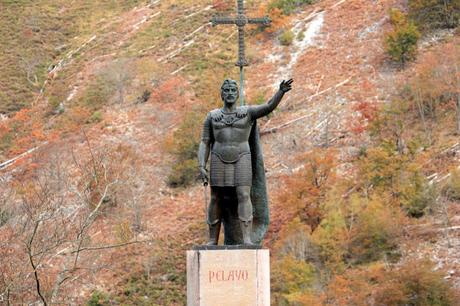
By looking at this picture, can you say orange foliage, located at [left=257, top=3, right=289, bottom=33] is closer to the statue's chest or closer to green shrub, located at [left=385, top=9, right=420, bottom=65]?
green shrub, located at [left=385, top=9, right=420, bottom=65]

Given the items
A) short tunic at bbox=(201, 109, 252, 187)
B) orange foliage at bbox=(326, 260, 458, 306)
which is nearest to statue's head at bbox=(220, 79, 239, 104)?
short tunic at bbox=(201, 109, 252, 187)

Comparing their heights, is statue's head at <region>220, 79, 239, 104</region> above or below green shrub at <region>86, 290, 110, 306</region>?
above

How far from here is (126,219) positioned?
43.7 metres

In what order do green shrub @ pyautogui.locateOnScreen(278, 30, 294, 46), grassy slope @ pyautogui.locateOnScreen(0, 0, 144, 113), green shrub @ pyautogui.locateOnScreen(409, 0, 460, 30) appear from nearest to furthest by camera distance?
green shrub @ pyautogui.locateOnScreen(409, 0, 460, 30)
green shrub @ pyautogui.locateOnScreen(278, 30, 294, 46)
grassy slope @ pyautogui.locateOnScreen(0, 0, 144, 113)

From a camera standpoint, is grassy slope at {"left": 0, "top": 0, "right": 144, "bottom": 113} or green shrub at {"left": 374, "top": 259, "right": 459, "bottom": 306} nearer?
green shrub at {"left": 374, "top": 259, "right": 459, "bottom": 306}

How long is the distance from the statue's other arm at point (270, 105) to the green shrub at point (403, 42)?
40713 mm

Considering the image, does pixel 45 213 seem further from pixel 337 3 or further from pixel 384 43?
pixel 337 3

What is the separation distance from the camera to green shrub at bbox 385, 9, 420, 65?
176ft

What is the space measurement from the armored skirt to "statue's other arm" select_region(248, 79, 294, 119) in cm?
63

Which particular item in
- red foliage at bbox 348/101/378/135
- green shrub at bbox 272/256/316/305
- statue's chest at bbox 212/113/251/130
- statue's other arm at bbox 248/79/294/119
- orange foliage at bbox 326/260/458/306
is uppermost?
statue's other arm at bbox 248/79/294/119

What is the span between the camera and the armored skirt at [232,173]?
1388cm

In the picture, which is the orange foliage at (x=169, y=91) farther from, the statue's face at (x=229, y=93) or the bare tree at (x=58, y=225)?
the statue's face at (x=229, y=93)

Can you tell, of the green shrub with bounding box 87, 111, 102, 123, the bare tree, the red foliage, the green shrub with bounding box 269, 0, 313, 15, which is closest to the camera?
the bare tree

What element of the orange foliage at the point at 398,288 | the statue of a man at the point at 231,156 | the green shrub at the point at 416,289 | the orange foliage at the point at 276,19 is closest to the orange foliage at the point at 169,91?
the orange foliage at the point at 276,19
